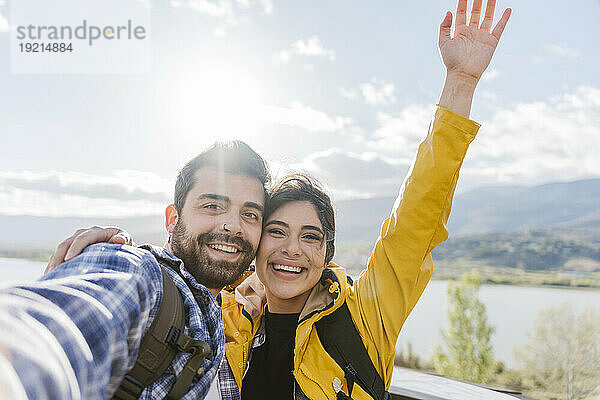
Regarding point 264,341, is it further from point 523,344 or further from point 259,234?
point 523,344

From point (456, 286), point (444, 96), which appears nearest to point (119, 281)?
point (444, 96)

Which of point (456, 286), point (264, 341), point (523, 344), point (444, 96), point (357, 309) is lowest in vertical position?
point (523, 344)

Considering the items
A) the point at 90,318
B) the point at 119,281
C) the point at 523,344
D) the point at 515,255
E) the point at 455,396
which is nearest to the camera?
the point at 90,318

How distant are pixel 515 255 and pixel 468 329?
15.9m

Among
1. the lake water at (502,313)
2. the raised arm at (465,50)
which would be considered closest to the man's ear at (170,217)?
the raised arm at (465,50)

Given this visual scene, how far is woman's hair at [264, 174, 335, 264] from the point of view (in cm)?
183

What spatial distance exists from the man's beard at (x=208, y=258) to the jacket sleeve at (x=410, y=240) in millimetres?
392

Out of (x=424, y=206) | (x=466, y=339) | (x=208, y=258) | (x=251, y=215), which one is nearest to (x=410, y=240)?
(x=424, y=206)

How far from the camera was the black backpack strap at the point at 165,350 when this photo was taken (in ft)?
2.92

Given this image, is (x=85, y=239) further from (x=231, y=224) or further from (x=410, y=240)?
(x=410, y=240)

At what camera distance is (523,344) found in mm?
14602

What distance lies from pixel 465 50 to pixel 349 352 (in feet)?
3.42

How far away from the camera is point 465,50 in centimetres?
167

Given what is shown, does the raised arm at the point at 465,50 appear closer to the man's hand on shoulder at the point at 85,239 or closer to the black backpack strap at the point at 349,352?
the black backpack strap at the point at 349,352
